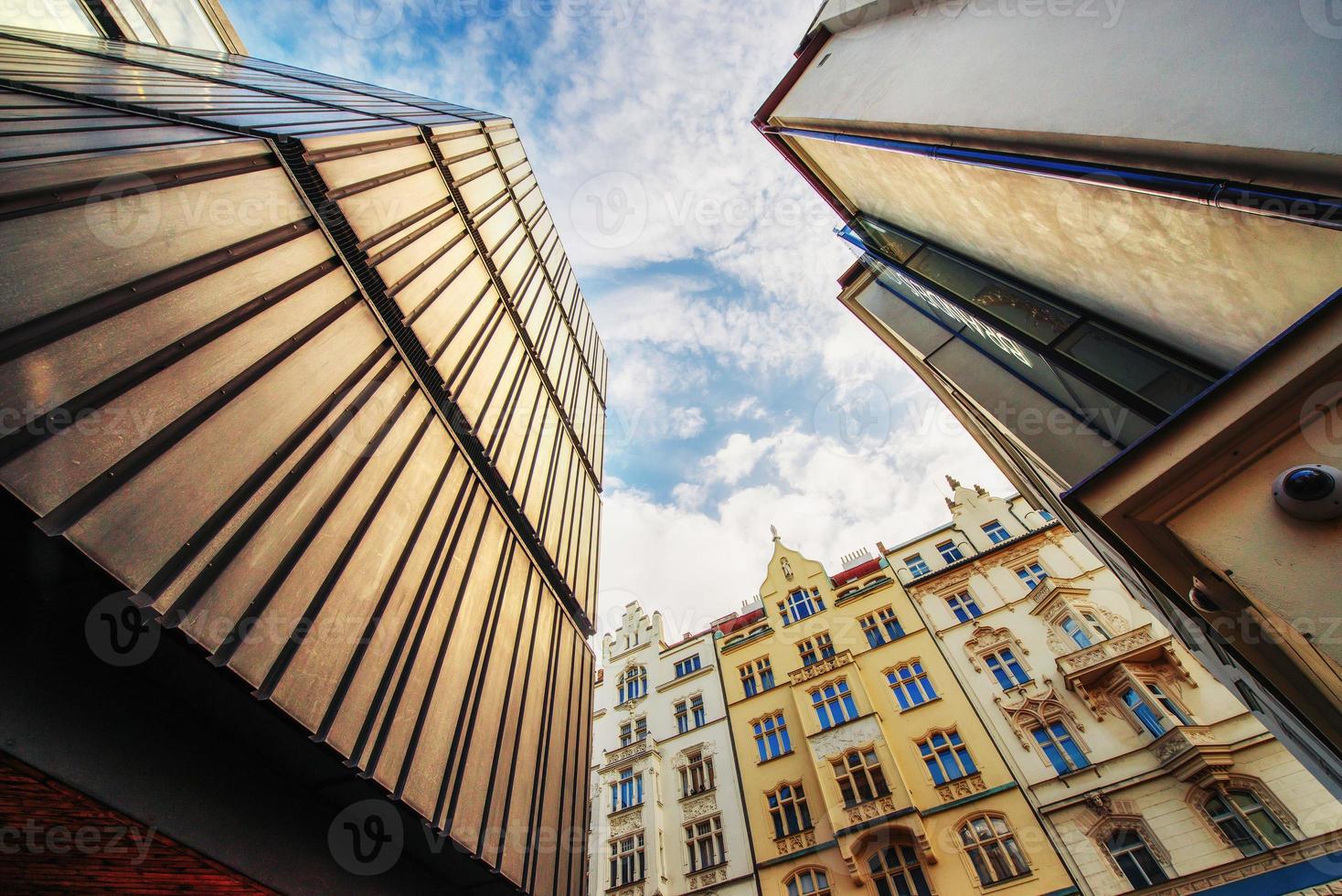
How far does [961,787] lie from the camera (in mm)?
14758

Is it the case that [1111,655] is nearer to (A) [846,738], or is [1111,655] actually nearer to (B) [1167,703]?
(B) [1167,703]

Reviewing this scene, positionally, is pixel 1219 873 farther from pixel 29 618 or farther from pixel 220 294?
pixel 220 294

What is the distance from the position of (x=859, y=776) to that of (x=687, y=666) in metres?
8.78

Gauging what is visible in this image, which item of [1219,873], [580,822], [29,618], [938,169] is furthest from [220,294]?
[1219,873]

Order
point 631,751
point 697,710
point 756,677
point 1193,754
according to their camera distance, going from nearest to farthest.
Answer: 1. point 1193,754
2. point 631,751
3. point 756,677
4. point 697,710

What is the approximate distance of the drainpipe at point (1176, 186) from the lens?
3135mm

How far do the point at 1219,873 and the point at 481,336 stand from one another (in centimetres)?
1879

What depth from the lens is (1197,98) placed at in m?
3.70

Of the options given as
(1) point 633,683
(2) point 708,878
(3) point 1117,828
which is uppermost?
(1) point 633,683

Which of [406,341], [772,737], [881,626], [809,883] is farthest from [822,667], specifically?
[406,341]

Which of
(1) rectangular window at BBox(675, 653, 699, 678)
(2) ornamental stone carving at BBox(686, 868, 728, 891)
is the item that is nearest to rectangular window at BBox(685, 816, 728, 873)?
(2) ornamental stone carving at BBox(686, 868, 728, 891)

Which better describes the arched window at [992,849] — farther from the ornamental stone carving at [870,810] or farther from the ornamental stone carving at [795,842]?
the ornamental stone carving at [795,842]

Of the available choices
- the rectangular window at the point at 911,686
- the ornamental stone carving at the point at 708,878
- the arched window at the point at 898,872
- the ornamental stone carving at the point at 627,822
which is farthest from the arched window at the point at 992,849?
the ornamental stone carving at the point at 627,822

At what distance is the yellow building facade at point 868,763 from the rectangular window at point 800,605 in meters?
0.05
